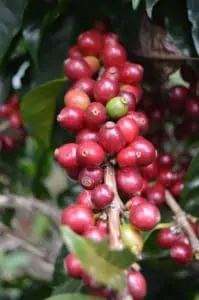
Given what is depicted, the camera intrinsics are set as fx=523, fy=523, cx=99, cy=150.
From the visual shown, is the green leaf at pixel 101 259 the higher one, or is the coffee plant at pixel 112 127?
the green leaf at pixel 101 259

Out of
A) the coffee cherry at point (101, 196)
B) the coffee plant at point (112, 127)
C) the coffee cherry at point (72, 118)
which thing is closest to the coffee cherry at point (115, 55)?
the coffee plant at point (112, 127)

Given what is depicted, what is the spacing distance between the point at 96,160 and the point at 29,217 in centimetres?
195

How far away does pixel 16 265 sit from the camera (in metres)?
1.77

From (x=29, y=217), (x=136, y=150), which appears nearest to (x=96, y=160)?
(x=136, y=150)

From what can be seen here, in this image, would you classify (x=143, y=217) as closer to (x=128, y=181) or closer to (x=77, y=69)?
(x=128, y=181)

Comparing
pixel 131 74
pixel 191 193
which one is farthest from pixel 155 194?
pixel 131 74

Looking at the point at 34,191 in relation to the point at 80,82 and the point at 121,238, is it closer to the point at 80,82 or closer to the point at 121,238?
the point at 80,82

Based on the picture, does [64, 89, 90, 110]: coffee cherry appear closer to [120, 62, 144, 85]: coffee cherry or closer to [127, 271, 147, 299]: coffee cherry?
[120, 62, 144, 85]: coffee cherry

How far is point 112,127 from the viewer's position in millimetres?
490

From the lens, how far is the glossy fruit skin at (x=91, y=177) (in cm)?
49

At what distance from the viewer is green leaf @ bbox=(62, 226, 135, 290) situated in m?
0.36

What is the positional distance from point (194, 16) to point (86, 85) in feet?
0.45

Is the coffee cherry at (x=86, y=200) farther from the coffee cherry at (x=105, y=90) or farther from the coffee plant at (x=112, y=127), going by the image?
the coffee cherry at (x=105, y=90)

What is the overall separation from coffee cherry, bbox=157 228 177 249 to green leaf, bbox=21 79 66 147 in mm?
220
